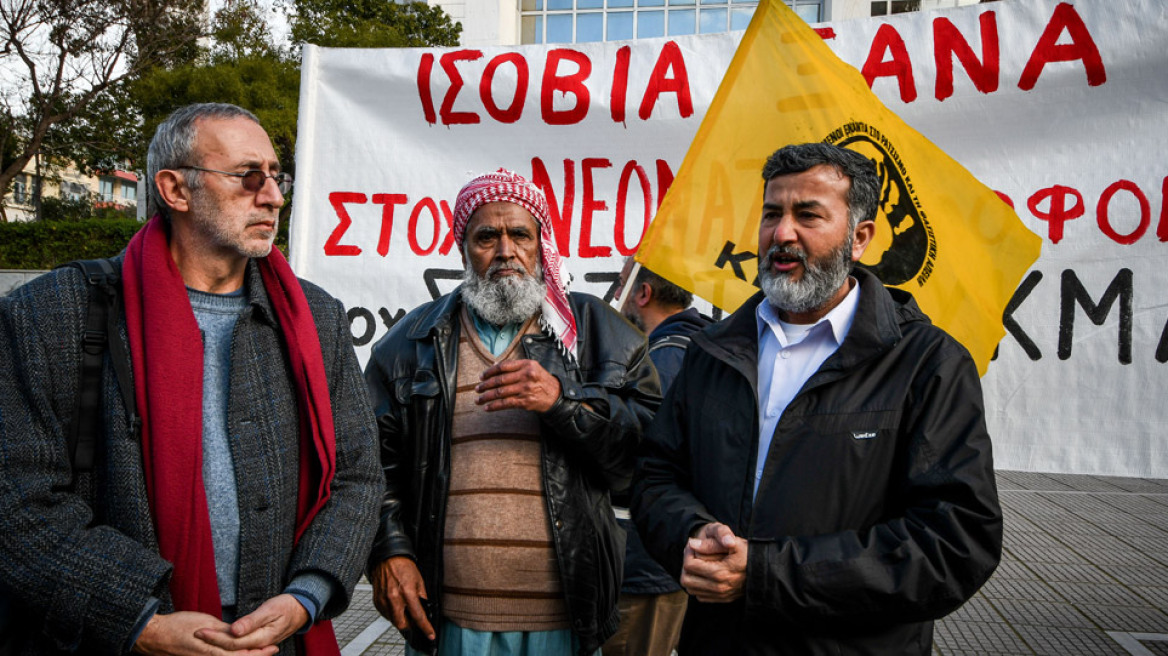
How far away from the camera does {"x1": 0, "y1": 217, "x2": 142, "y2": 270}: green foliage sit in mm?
21797

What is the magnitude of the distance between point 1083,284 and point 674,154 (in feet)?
5.62

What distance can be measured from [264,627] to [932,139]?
3.10 meters

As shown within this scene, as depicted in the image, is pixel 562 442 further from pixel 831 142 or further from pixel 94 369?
pixel 831 142

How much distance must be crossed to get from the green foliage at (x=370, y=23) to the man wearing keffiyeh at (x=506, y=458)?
16.7m

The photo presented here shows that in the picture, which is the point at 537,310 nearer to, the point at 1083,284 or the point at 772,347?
the point at 772,347

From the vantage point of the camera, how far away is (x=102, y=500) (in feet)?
5.57

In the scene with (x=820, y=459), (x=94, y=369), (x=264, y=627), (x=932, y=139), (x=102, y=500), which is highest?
(x=932, y=139)

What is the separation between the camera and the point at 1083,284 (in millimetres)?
3348

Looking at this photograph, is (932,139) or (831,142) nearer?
(831,142)

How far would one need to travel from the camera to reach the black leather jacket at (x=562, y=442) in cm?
229

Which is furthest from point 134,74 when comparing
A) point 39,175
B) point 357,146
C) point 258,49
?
point 357,146

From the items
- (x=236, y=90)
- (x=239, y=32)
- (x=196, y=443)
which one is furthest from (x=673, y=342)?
(x=239, y=32)

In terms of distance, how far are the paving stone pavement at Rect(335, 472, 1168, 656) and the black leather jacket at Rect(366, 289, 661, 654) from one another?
204 centimetres

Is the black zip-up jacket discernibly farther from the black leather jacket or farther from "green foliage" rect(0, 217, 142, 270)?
"green foliage" rect(0, 217, 142, 270)
